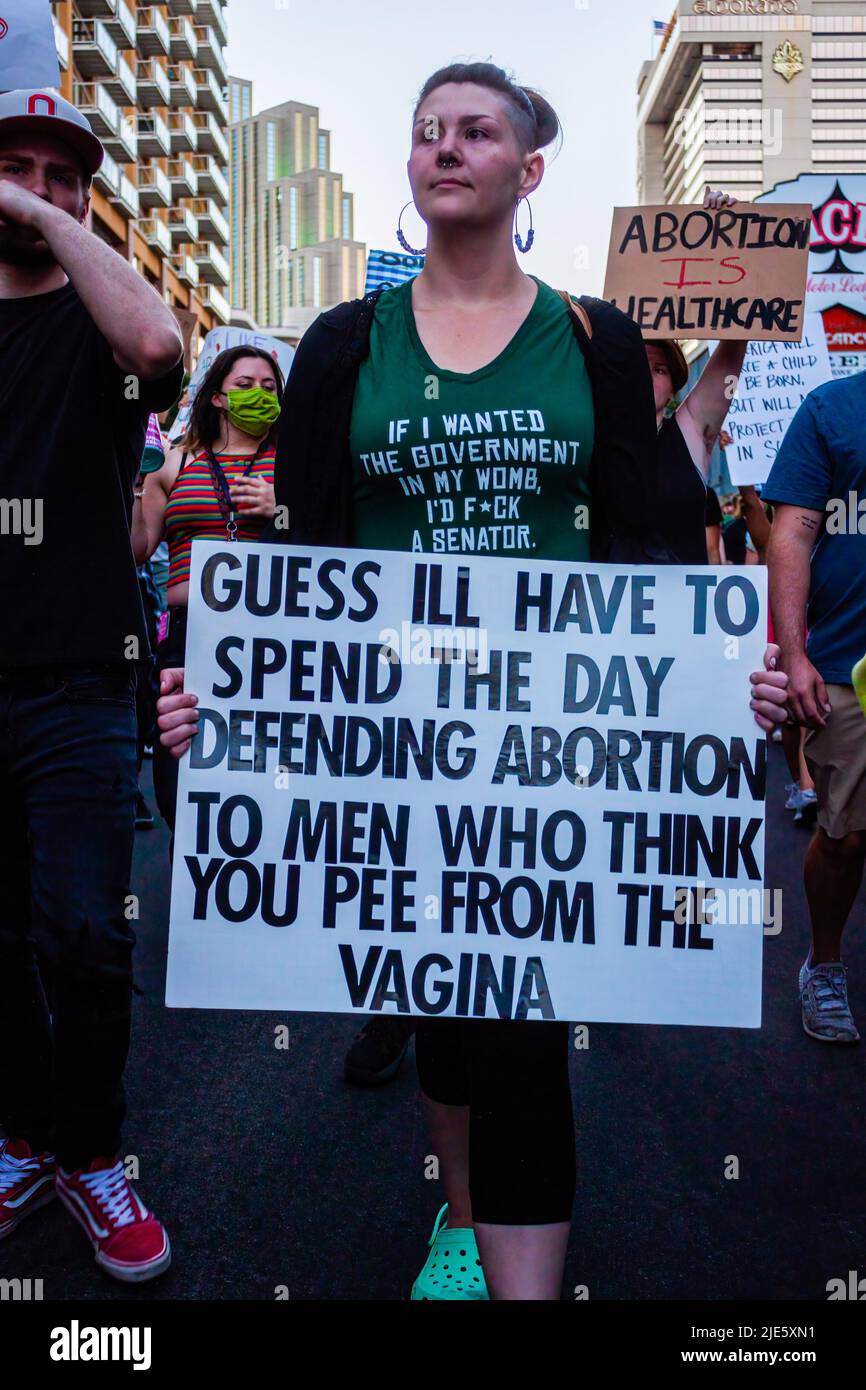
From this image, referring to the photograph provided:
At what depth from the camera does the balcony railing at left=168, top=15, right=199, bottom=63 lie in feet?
178

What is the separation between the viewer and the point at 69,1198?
2.70 m

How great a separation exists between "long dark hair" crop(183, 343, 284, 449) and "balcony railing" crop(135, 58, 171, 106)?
51599 millimetres

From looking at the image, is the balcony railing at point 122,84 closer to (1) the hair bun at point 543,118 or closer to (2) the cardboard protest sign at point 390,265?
(2) the cardboard protest sign at point 390,265

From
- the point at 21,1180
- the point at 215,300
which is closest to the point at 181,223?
the point at 215,300

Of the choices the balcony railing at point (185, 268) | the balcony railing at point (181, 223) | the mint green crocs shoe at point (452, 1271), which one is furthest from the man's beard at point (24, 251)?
the balcony railing at point (181, 223)

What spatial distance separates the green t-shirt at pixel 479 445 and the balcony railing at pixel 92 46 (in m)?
45.6

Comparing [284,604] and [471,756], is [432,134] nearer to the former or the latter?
[284,604]

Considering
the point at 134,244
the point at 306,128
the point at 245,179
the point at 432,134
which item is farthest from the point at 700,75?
the point at 432,134

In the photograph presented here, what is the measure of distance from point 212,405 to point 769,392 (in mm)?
3011

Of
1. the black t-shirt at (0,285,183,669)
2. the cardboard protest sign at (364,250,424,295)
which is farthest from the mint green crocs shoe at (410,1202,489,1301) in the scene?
the cardboard protest sign at (364,250,424,295)

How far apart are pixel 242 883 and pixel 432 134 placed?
4.09 ft

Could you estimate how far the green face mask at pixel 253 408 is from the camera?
4402 mm

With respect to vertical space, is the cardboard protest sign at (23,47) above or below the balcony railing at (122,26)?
below

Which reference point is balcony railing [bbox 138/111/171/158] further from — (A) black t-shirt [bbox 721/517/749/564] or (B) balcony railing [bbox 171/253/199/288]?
(A) black t-shirt [bbox 721/517/749/564]
